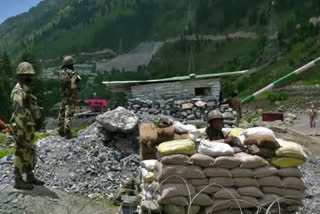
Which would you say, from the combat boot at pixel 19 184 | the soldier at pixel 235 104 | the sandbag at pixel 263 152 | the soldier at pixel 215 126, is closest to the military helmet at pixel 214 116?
the soldier at pixel 215 126

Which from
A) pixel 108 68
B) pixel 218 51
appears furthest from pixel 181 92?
pixel 108 68

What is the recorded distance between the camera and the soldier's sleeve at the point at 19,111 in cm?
877

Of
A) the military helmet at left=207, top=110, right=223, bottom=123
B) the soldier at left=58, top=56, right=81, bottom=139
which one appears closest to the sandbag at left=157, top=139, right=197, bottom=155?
the military helmet at left=207, top=110, right=223, bottom=123

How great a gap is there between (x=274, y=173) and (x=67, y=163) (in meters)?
6.87

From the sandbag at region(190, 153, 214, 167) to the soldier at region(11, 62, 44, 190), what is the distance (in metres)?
4.02

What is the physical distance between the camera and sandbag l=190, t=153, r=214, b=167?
20.7 feet

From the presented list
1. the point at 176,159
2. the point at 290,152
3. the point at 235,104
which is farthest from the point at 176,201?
the point at 235,104

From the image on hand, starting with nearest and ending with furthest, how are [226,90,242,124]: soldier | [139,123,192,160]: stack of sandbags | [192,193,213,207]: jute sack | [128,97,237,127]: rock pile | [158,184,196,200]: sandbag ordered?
[158,184,196,200]: sandbag
[192,193,213,207]: jute sack
[139,123,192,160]: stack of sandbags
[128,97,237,127]: rock pile
[226,90,242,124]: soldier

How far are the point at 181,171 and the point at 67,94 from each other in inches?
313

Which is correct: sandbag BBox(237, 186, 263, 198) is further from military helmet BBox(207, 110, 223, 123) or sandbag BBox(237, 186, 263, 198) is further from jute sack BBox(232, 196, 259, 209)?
military helmet BBox(207, 110, 223, 123)

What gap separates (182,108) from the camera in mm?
15898

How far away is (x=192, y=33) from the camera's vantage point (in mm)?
187500

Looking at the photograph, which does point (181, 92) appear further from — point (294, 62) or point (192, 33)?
point (192, 33)

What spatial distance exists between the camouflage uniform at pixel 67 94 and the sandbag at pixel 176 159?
24.9ft
